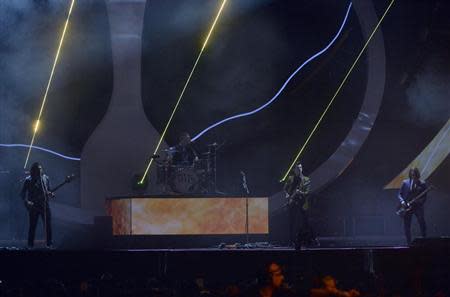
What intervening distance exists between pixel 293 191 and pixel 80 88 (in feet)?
16.4

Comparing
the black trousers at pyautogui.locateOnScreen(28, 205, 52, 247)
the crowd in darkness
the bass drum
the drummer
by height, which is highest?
the drummer

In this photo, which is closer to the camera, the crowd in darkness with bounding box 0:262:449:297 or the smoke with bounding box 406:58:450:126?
the crowd in darkness with bounding box 0:262:449:297

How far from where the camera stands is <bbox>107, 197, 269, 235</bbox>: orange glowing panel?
55.0 feet

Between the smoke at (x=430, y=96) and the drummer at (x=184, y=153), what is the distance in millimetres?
4560

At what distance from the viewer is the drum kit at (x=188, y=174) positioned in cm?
1772

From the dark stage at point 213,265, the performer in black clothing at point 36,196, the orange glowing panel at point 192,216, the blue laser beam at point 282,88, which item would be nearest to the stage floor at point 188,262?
the dark stage at point 213,265

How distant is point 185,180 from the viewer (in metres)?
17.8

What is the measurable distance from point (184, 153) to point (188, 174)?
1.42ft

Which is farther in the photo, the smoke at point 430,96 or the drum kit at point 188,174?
the smoke at point 430,96

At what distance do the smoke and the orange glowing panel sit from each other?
153 inches

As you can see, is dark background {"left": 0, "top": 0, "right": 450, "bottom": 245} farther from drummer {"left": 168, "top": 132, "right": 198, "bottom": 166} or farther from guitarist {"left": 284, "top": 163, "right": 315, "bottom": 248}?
guitarist {"left": 284, "top": 163, "right": 315, "bottom": 248}

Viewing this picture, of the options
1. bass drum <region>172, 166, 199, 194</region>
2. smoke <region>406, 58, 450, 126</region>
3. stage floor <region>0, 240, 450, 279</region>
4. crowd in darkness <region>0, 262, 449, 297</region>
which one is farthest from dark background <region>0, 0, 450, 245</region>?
crowd in darkness <region>0, 262, 449, 297</region>

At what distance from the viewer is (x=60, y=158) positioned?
1795 cm

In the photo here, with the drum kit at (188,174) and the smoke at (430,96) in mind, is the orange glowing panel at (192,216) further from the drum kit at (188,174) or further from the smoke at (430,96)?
the smoke at (430,96)
